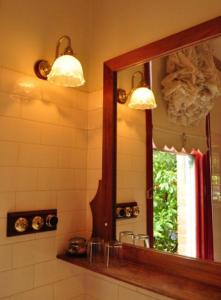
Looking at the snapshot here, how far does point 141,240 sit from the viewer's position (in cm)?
122

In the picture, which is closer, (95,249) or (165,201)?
(165,201)

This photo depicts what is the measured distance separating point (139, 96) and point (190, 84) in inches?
10.0

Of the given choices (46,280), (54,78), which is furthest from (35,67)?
(46,280)

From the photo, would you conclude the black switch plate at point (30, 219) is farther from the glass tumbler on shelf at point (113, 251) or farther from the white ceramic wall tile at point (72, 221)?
the glass tumbler on shelf at point (113, 251)

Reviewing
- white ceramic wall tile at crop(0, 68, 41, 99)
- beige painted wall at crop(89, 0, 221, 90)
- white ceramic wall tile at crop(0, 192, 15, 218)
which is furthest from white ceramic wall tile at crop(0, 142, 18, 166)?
beige painted wall at crop(89, 0, 221, 90)

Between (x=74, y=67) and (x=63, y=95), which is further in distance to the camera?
(x=63, y=95)

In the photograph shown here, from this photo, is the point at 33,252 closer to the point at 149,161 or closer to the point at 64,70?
the point at 149,161

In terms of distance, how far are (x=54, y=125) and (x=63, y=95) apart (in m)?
0.17

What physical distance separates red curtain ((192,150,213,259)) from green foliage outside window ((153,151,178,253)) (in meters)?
0.11

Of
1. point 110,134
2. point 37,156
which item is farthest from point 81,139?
point 37,156

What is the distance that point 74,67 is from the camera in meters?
1.20

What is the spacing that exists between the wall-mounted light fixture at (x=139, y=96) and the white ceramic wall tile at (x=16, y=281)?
88 centimetres

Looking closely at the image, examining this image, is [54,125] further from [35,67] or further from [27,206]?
[27,206]

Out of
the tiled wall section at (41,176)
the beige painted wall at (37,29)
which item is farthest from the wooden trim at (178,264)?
the beige painted wall at (37,29)
